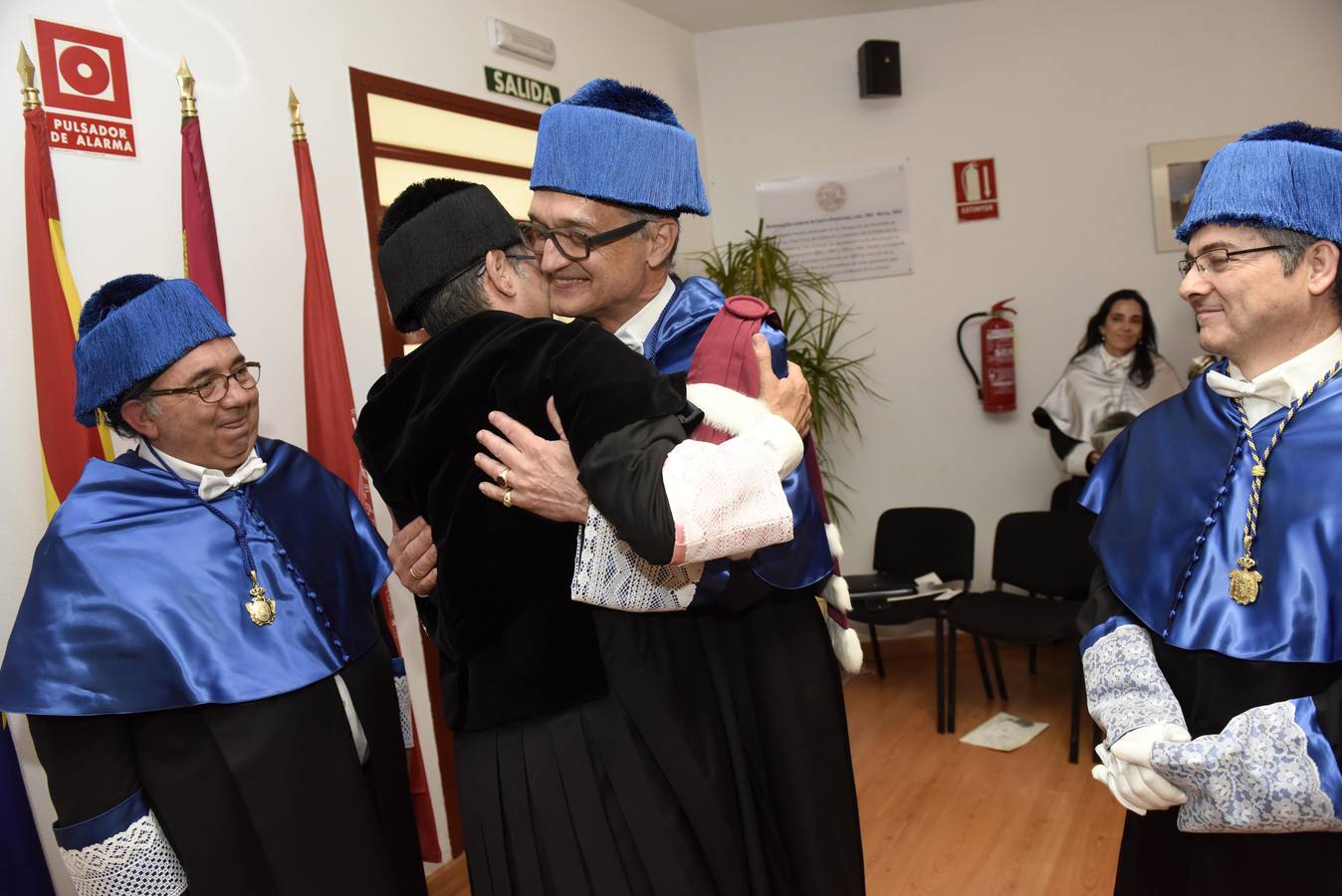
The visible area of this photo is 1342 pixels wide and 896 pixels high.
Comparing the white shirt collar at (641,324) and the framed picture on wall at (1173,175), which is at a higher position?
the framed picture on wall at (1173,175)

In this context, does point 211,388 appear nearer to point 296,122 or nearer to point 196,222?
point 196,222

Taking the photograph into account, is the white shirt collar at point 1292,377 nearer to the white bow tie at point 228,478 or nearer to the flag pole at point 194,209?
the white bow tie at point 228,478

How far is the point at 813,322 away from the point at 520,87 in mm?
2135

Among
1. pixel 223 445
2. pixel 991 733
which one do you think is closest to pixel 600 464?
pixel 223 445

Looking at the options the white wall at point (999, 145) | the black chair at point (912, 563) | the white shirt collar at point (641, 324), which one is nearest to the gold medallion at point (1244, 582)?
the white shirt collar at point (641, 324)

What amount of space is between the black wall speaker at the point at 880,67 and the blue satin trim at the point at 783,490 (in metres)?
3.81

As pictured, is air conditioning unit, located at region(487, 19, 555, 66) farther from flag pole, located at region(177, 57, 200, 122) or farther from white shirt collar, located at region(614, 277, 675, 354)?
white shirt collar, located at region(614, 277, 675, 354)

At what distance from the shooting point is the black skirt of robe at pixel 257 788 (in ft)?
6.08

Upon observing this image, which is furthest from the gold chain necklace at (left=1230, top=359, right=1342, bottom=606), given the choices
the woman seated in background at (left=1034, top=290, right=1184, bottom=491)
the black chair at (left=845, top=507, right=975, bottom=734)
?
the woman seated in background at (left=1034, top=290, right=1184, bottom=491)

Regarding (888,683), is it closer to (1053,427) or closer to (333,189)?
(1053,427)

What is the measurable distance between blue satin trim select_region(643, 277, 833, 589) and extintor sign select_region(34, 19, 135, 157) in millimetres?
1732

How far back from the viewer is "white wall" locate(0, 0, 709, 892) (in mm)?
2385

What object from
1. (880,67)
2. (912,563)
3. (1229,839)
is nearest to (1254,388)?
(1229,839)

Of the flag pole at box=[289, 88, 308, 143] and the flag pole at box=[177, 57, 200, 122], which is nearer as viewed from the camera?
the flag pole at box=[177, 57, 200, 122]
